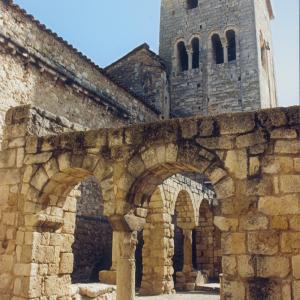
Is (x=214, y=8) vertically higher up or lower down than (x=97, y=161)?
higher up

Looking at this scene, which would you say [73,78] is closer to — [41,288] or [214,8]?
[41,288]

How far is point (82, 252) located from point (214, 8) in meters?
15.7

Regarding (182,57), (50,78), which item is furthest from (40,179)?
(182,57)

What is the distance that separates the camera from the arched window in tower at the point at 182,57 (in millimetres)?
21628

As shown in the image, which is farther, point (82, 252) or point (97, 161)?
point (82, 252)

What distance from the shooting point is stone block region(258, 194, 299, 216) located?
14.4ft

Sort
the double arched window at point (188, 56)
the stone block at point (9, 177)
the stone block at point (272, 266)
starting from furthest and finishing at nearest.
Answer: the double arched window at point (188, 56) < the stone block at point (9, 177) < the stone block at point (272, 266)

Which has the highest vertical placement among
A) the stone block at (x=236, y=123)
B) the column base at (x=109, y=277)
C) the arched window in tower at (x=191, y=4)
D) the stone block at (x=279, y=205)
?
the arched window in tower at (x=191, y=4)

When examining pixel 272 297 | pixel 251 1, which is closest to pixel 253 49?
pixel 251 1

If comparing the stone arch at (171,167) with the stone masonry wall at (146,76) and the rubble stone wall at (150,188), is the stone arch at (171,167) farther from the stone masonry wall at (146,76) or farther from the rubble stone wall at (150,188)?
the stone masonry wall at (146,76)

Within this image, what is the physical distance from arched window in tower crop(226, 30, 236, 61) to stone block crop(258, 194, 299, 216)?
57.0 ft

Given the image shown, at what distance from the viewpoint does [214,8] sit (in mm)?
21219

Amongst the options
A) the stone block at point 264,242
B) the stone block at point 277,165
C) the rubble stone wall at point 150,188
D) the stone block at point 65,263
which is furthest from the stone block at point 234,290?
the stone block at point 65,263

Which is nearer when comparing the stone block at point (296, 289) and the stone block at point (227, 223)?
the stone block at point (296, 289)
